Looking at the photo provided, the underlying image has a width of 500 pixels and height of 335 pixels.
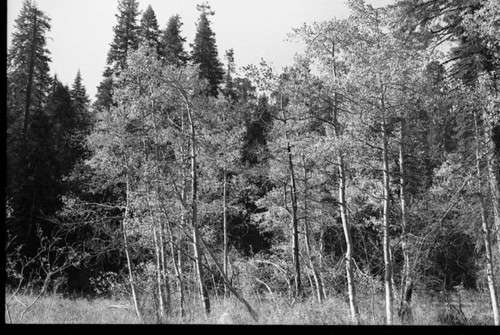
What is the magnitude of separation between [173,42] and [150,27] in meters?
0.85

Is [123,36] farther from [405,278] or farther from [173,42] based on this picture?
[405,278]

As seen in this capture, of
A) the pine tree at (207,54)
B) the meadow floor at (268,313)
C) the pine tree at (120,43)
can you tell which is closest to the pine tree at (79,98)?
the pine tree at (120,43)

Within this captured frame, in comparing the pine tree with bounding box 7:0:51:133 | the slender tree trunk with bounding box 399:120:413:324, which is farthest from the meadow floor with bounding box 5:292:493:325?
the pine tree with bounding box 7:0:51:133

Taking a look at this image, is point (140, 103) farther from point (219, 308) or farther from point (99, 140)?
point (219, 308)

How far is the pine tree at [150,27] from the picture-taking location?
1151 centimetres

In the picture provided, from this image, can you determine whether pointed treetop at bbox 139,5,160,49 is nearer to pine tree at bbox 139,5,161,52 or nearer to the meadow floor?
pine tree at bbox 139,5,161,52

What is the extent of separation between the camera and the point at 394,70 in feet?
25.2

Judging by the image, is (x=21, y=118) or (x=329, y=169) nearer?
(x=329, y=169)

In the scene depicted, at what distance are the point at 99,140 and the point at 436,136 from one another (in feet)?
34.2

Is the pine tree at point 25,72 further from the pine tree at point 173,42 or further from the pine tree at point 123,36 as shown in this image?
the pine tree at point 173,42

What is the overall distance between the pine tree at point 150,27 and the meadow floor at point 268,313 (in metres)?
7.09

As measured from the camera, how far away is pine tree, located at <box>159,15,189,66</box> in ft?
34.7

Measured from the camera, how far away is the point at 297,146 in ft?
32.8

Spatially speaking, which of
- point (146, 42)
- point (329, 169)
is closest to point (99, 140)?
point (146, 42)
